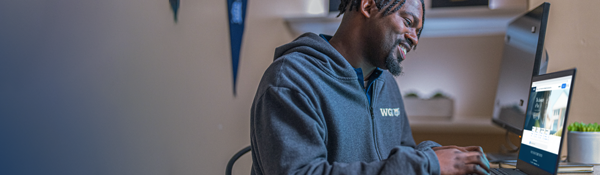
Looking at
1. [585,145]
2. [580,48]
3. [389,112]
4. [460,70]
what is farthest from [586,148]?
[460,70]

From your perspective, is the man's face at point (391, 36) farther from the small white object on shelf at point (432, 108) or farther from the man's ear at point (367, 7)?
the small white object on shelf at point (432, 108)

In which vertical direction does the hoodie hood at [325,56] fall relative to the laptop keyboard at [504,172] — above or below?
above

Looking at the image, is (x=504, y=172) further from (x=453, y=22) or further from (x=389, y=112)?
(x=453, y=22)

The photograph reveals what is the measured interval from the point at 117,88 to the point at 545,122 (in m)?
1.05

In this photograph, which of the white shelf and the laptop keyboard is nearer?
the laptop keyboard

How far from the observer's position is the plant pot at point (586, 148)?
1.00 metres

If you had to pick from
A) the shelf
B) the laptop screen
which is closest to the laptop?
the laptop screen

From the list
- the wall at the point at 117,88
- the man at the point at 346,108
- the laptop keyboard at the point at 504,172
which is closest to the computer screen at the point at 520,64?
the laptop keyboard at the point at 504,172

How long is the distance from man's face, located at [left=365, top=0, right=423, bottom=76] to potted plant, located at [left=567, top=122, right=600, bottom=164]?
0.53 m

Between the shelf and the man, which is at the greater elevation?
the man

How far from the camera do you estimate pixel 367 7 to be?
100cm

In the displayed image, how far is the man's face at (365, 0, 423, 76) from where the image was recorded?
96 cm

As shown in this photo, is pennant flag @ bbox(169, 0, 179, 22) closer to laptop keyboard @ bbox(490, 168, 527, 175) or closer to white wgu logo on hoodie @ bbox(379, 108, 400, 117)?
white wgu logo on hoodie @ bbox(379, 108, 400, 117)

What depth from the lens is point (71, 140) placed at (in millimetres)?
807
